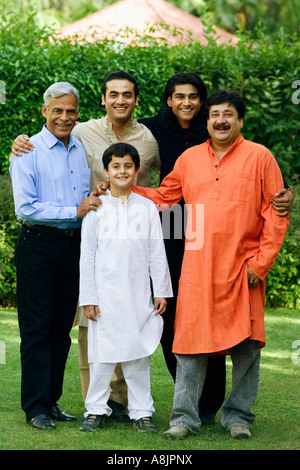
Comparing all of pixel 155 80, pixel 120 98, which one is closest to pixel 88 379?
pixel 120 98

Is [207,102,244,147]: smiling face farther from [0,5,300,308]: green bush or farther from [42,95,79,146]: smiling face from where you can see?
[0,5,300,308]: green bush

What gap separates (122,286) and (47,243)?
21.4 inches

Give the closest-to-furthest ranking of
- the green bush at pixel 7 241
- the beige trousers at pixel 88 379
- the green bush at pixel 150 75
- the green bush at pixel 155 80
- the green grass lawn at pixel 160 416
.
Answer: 1. the green grass lawn at pixel 160 416
2. the beige trousers at pixel 88 379
3. the green bush at pixel 7 241
4. the green bush at pixel 155 80
5. the green bush at pixel 150 75

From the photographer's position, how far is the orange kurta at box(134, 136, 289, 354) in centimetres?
417

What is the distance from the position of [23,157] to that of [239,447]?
215 centimetres

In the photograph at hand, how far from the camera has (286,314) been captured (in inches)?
328

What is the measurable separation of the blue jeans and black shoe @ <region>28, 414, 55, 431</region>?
74cm

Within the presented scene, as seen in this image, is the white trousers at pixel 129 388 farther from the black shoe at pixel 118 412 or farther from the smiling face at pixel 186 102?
the smiling face at pixel 186 102

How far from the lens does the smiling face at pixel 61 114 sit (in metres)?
4.47

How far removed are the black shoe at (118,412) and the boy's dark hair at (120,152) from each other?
159cm

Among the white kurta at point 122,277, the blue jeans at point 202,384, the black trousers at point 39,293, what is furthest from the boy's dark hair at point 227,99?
the blue jeans at point 202,384

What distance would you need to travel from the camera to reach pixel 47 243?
14.5ft

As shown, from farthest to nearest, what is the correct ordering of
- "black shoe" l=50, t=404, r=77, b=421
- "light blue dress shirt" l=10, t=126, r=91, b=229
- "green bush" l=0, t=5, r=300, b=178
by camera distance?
"green bush" l=0, t=5, r=300, b=178
"black shoe" l=50, t=404, r=77, b=421
"light blue dress shirt" l=10, t=126, r=91, b=229

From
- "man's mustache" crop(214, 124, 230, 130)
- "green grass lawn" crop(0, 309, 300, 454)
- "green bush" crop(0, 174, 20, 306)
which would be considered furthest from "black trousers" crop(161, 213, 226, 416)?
"green bush" crop(0, 174, 20, 306)
